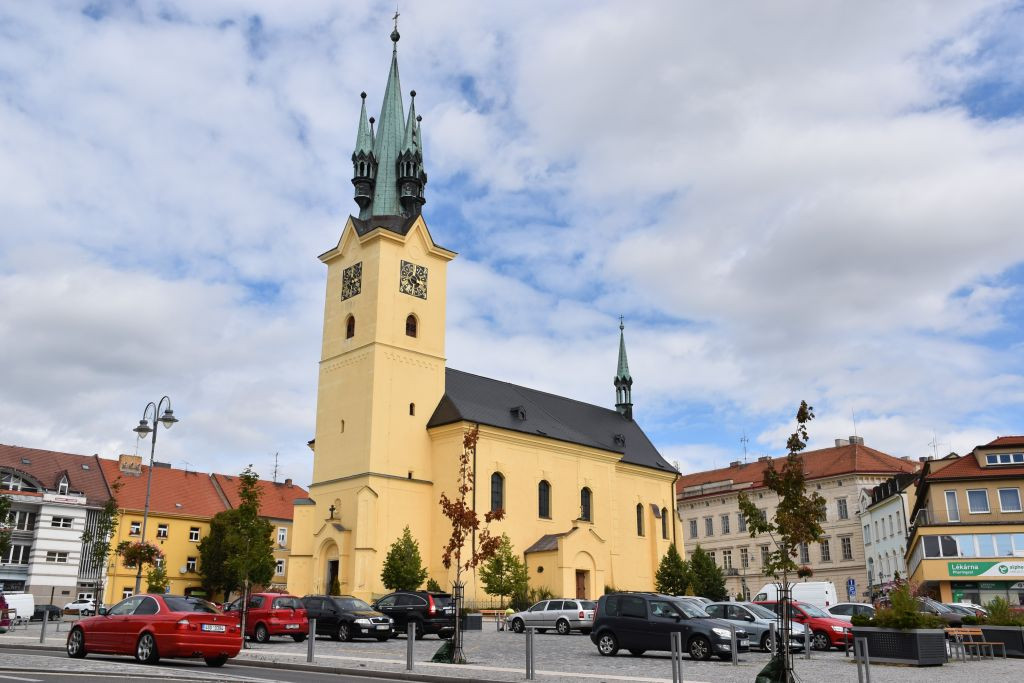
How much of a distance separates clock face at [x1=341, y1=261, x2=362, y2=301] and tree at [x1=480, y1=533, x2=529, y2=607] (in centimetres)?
1634

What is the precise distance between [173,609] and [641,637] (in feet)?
36.7

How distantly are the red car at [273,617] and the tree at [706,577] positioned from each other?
33.4m

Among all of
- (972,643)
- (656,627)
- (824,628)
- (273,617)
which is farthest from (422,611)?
(972,643)

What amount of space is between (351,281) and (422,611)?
83.4ft

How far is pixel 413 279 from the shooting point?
50.7m

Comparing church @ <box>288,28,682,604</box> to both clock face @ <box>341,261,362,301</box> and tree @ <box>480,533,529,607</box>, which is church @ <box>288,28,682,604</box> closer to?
clock face @ <box>341,261,362,301</box>

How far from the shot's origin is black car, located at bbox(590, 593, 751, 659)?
2167cm

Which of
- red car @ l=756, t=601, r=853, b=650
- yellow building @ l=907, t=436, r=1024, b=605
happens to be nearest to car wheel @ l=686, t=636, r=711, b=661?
red car @ l=756, t=601, r=853, b=650

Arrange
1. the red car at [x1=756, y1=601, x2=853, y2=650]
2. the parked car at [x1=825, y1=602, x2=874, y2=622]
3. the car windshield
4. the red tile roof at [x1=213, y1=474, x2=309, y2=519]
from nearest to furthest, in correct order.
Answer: the car windshield → the red car at [x1=756, y1=601, x2=853, y2=650] → the parked car at [x1=825, y1=602, x2=874, y2=622] → the red tile roof at [x1=213, y1=474, x2=309, y2=519]

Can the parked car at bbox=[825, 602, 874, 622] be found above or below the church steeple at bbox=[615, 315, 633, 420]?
below

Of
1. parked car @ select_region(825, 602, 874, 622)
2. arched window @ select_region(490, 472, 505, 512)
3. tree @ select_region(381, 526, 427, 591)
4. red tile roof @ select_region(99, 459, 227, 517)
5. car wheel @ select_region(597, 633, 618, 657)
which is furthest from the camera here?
red tile roof @ select_region(99, 459, 227, 517)

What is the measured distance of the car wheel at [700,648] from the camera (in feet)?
71.0

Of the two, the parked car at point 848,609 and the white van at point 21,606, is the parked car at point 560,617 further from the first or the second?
the white van at point 21,606

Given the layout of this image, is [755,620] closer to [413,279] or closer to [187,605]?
[187,605]
